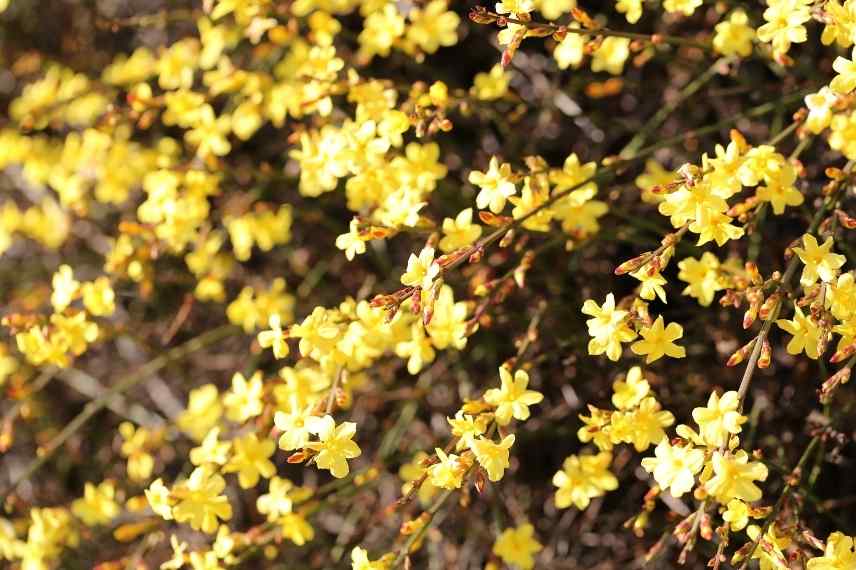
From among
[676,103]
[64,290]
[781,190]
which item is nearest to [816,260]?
[781,190]

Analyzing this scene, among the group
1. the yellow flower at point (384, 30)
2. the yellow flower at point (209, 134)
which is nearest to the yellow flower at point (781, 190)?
the yellow flower at point (384, 30)

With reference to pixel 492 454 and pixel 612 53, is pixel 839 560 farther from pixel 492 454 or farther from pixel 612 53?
pixel 612 53

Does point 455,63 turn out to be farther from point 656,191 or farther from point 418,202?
point 656,191

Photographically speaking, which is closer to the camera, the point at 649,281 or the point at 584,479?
the point at 649,281

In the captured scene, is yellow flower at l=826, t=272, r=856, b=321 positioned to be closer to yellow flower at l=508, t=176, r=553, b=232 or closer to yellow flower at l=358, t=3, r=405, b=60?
yellow flower at l=508, t=176, r=553, b=232

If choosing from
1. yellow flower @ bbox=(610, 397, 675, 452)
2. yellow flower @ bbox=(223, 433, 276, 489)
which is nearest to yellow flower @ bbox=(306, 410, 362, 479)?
yellow flower @ bbox=(223, 433, 276, 489)

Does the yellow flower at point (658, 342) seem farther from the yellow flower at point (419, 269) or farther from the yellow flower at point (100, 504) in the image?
the yellow flower at point (100, 504)
